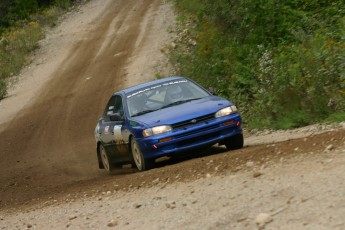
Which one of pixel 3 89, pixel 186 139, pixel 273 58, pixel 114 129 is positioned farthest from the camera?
pixel 3 89

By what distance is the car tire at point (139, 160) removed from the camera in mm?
13578

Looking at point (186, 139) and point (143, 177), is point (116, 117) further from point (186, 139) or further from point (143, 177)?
point (143, 177)

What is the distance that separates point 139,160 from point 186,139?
97 centimetres

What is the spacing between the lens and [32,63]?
35406mm

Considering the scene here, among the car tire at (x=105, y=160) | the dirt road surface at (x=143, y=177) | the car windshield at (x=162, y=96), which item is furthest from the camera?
the car tire at (x=105, y=160)

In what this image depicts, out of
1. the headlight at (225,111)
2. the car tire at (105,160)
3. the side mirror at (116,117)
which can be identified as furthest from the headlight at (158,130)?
the car tire at (105,160)

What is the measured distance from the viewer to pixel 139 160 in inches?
547

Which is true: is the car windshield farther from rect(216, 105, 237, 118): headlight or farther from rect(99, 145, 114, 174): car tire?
rect(99, 145, 114, 174): car tire

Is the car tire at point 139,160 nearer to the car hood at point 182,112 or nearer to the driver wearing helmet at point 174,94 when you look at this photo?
the car hood at point 182,112

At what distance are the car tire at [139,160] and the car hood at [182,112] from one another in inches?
15.9

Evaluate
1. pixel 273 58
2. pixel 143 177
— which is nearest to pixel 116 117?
pixel 143 177

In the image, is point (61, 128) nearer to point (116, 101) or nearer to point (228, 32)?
point (228, 32)

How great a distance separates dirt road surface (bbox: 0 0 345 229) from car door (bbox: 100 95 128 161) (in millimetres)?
415

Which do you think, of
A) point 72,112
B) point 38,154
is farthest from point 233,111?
point 72,112
